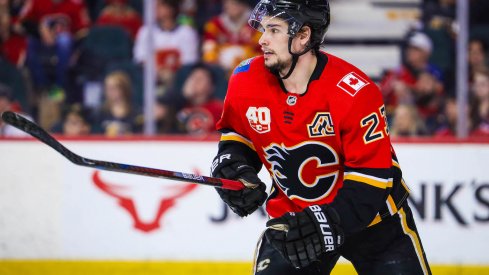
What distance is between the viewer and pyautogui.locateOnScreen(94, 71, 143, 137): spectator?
6.13 meters

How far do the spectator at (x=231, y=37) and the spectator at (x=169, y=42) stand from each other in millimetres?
108

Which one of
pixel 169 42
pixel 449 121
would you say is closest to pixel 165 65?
pixel 169 42

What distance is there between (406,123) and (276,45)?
289 cm

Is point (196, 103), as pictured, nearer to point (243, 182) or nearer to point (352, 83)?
point (243, 182)

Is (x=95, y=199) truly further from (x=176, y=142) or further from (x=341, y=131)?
(x=341, y=131)

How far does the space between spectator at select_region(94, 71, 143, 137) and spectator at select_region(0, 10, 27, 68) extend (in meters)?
0.98

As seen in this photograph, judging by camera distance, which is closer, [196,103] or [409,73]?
[196,103]

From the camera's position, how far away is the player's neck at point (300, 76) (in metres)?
3.19

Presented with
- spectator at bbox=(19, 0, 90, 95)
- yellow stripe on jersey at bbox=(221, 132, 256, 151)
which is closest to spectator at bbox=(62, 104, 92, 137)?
spectator at bbox=(19, 0, 90, 95)

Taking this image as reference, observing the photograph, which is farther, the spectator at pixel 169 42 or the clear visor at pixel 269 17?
the spectator at pixel 169 42

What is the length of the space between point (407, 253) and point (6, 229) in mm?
2642

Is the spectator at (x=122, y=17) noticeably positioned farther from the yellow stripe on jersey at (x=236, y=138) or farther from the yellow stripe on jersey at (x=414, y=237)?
the yellow stripe on jersey at (x=414, y=237)

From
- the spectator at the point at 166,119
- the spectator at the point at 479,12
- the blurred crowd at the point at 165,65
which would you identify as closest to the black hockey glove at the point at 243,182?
the blurred crowd at the point at 165,65

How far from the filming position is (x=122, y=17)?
702 cm
